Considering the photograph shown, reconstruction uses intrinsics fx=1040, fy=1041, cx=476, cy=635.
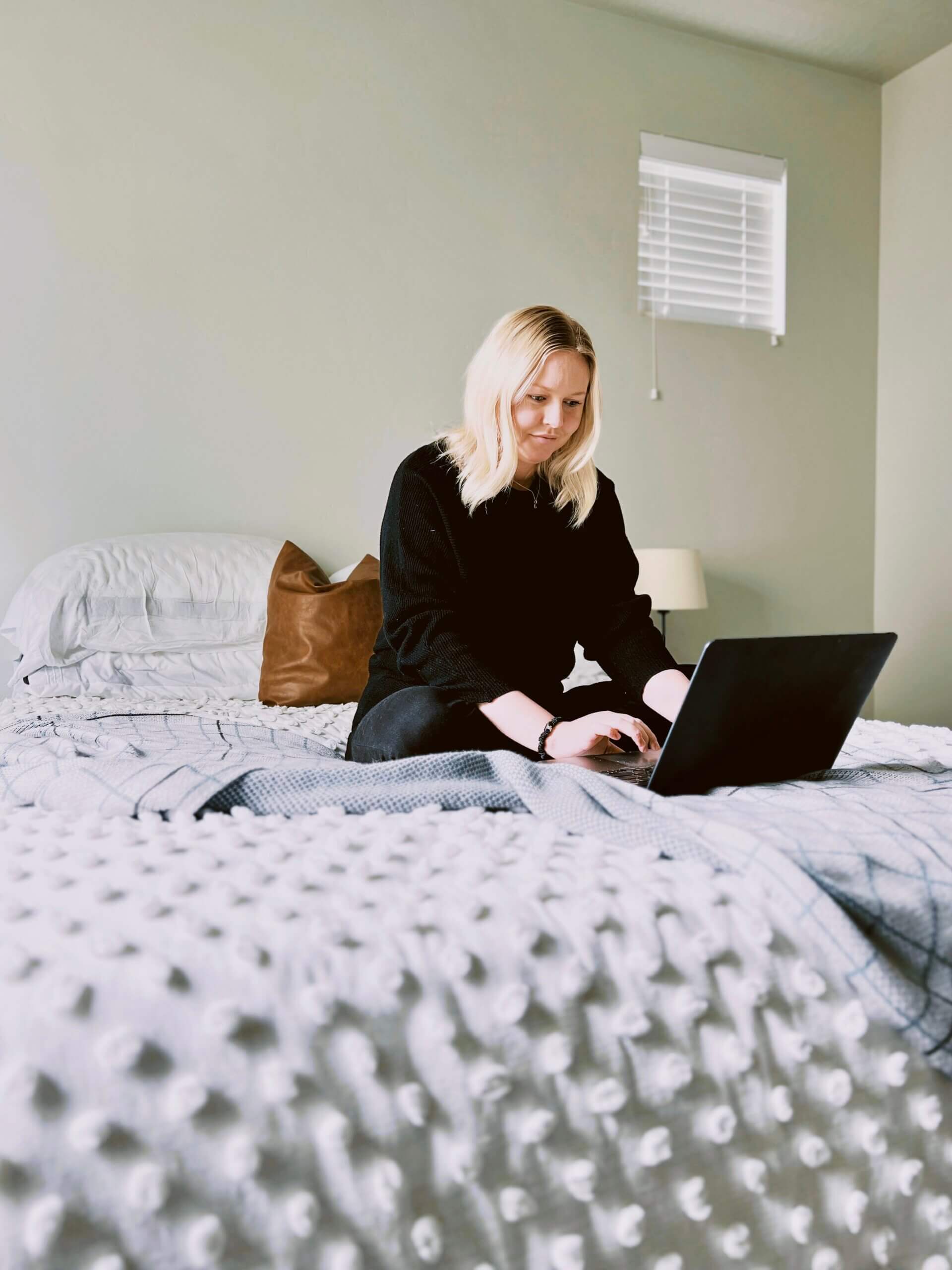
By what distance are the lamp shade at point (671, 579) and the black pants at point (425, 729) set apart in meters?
1.90

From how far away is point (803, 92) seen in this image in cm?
408

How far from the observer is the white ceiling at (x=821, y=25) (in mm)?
3654

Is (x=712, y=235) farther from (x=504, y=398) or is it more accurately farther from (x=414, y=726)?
(x=414, y=726)

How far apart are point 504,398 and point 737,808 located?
0.89m

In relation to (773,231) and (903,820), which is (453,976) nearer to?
(903,820)

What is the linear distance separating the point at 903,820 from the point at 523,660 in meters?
0.87

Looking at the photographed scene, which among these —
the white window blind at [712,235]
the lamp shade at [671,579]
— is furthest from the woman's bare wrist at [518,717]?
the white window blind at [712,235]

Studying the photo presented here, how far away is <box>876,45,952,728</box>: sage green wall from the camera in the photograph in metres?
4.01

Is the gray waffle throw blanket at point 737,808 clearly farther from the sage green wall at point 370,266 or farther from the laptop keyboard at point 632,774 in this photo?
the sage green wall at point 370,266

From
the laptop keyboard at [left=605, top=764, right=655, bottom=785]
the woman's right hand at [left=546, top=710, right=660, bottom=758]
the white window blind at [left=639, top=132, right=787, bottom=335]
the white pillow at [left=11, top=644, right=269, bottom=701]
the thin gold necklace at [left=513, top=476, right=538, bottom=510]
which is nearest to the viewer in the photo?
the laptop keyboard at [left=605, top=764, right=655, bottom=785]

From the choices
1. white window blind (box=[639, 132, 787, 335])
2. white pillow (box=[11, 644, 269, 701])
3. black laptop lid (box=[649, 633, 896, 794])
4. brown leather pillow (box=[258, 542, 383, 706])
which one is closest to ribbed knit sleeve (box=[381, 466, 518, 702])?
black laptop lid (box=[649, 633, 896, 794])

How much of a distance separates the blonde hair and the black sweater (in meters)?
0.04

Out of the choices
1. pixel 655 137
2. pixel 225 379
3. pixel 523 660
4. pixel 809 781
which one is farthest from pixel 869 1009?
pixel 655 137

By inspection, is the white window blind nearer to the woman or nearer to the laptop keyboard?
the woman
